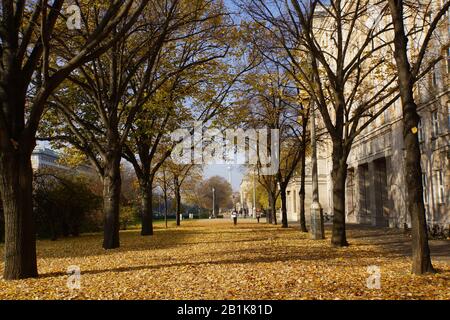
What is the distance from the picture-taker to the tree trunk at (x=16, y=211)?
10320 mm

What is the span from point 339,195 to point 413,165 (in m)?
7.59

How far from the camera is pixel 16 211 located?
34.1 feet

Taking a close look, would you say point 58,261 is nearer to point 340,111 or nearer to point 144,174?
point 340,111

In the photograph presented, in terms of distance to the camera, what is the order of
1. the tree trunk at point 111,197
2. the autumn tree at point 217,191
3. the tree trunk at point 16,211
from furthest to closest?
the autumn tree at point 217,191
the tree trunk at point 111,197
the tree trunk at point 16,211

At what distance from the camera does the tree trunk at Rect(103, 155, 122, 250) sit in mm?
18844

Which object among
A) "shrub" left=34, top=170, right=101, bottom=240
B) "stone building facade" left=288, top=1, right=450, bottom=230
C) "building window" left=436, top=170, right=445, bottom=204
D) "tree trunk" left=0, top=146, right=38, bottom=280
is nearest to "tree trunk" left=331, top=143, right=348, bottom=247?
"stone building facade" left=288, top=1, right=450, bottom=230

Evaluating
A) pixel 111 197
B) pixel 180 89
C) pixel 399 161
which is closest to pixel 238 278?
pixel 111 197

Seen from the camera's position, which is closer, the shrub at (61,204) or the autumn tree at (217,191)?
the shrub at (61,204)

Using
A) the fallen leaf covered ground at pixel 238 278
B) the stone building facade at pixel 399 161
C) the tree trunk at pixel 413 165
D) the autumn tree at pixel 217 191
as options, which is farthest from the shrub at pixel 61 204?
the autumn tree at pixel 217 191

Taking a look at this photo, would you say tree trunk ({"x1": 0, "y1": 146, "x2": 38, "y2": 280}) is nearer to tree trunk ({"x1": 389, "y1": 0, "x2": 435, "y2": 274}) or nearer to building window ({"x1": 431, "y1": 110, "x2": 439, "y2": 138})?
tree trunk ({"x1": 389, "y1": 0, "x2": 435, "y2": 274})

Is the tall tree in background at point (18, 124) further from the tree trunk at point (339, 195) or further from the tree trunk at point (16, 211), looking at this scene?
the tree trunk at point (339, 195)

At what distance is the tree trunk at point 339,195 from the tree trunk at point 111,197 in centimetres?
802

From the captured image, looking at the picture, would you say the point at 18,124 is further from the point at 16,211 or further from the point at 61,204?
the point at 61,204

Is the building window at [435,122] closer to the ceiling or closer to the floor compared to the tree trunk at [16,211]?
closer to the ceiling
